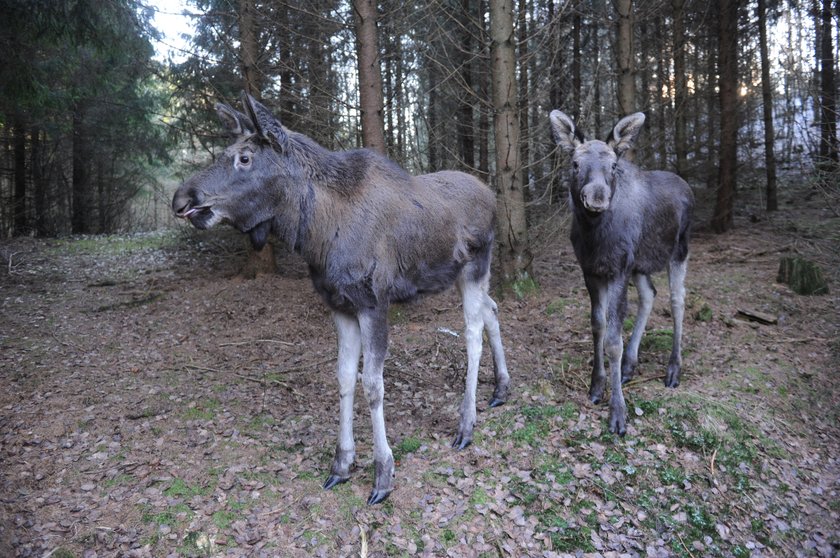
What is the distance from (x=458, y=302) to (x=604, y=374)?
3.81 meters

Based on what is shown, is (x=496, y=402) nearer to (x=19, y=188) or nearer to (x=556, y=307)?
(x=556, y=307)

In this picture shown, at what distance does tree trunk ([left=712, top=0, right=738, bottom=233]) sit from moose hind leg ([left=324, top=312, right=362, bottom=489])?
13.0 m

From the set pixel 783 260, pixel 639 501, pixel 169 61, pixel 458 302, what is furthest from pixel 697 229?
pixel 169 61

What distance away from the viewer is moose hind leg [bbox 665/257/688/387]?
6.43 m

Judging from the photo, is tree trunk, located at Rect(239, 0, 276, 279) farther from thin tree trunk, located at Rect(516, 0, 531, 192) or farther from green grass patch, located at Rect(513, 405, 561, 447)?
green grass patch, located at Rect(513, 405, 561, 447)

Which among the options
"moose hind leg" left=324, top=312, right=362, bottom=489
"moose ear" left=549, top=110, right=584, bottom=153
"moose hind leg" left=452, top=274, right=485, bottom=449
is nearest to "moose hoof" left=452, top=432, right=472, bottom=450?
"moose hind leg" left=452, top=274, right=485, bottom=449

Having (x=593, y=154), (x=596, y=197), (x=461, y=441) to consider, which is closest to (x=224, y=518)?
(x=461, y=441)

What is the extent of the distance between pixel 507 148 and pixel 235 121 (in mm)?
5609

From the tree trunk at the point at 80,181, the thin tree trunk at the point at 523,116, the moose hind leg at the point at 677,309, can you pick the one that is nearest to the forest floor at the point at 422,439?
the moose hind leg at the point at 677,309

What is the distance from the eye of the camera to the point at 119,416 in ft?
19.1

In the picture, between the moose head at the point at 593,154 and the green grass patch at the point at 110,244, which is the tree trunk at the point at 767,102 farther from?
the green grass patch at the point at 110,244

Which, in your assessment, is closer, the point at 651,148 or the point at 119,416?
the point at 119,416

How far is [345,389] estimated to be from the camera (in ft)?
16.0

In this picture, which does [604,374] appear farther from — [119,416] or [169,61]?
[169,61]
